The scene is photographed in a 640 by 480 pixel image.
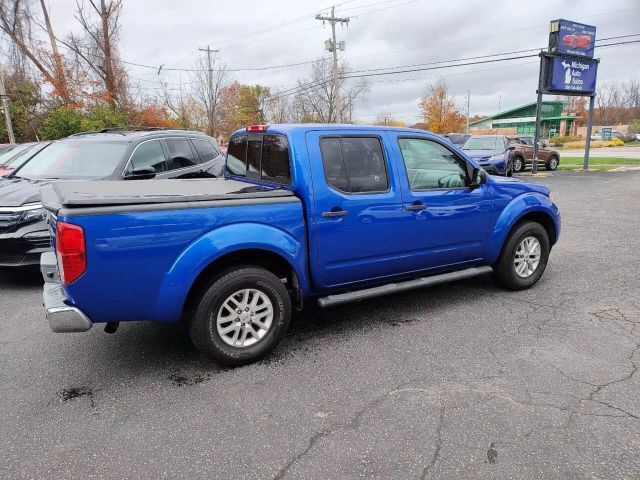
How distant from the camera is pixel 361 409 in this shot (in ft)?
9.97

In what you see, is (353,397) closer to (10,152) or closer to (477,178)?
(477,178)

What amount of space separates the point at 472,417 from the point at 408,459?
60 cm

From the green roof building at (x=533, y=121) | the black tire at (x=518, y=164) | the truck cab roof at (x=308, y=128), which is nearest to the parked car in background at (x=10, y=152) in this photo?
the truck cab roof at (x=308, y=128)

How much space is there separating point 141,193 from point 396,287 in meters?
2.36

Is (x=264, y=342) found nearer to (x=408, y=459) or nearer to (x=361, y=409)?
(x=361, y=409)

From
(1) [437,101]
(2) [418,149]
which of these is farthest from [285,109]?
(2) [418,149]

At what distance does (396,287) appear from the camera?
4.36m

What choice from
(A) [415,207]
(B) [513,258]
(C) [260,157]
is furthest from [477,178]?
(C) [260,157]

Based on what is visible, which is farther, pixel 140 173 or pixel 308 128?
pixel 140 173

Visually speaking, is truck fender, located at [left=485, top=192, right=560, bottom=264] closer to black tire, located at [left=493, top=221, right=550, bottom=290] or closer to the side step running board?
black tire, located at [left=493, top=221, right=550, bottom=290]

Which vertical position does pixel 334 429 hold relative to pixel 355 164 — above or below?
below

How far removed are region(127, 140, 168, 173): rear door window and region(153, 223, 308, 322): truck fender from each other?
144 inches

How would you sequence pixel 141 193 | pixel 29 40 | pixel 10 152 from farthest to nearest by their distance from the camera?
pixel 29 40 → pixel 10 152 → pixel 141 193

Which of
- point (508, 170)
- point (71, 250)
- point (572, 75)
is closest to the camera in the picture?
point (71, 250)
